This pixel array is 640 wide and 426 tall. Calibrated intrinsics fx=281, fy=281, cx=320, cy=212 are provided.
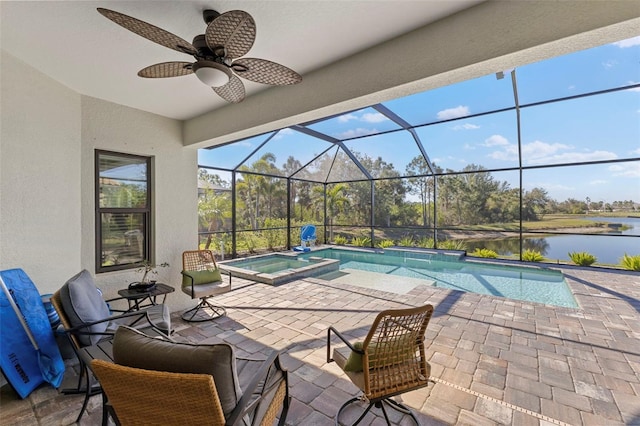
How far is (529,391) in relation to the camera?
238cm

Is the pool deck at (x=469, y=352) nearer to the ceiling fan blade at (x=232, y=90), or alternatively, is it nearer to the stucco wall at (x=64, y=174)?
the stucco wall at (x=64, y=174)

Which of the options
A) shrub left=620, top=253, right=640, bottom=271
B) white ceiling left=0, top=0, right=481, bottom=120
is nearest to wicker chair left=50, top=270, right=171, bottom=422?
white ceiling left=0, top=0, right=481, bottom=120

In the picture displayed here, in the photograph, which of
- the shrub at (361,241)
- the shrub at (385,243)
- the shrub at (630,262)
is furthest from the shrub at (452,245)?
the shrub at (630,262)

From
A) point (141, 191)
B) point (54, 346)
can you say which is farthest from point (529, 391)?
point (141, 191)

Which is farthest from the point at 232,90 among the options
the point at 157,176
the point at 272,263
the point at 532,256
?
the point at 532,256

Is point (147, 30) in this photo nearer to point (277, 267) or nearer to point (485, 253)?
point (277, 267)

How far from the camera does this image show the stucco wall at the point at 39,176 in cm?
253

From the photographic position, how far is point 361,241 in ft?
37.6

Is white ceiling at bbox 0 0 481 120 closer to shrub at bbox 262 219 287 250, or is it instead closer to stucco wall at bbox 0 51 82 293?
stucco wall at bbox 0 51 82 293

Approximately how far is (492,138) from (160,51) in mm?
9939

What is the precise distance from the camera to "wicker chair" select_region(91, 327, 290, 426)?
1159 mm

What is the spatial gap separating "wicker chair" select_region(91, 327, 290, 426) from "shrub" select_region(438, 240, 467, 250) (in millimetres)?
9642

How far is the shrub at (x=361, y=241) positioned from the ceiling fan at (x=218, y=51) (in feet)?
31.4

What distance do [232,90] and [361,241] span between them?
381 inches
